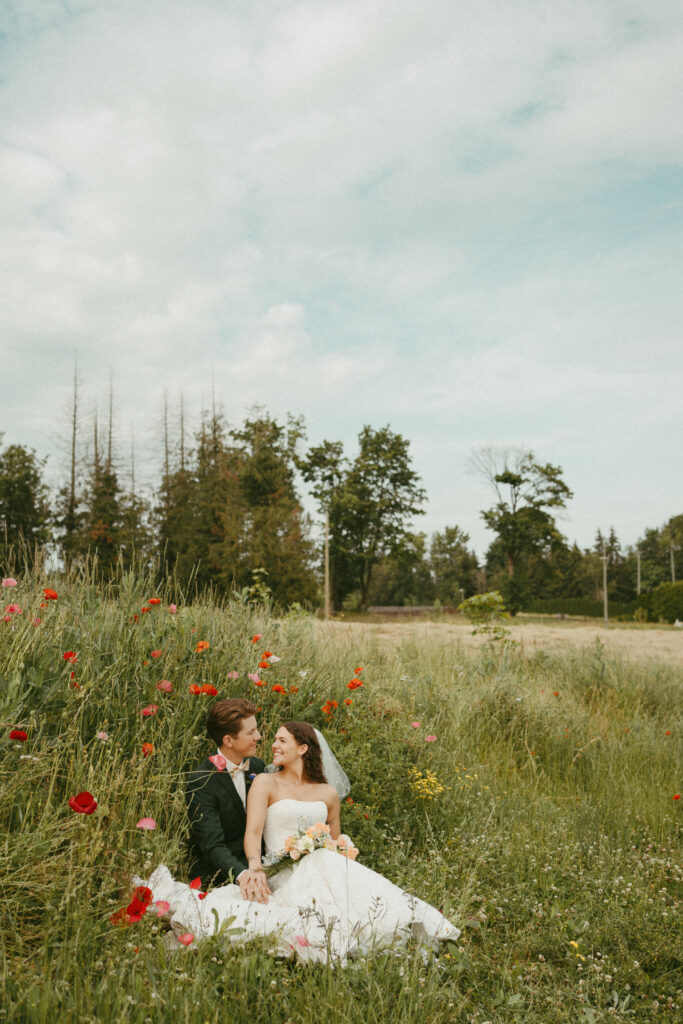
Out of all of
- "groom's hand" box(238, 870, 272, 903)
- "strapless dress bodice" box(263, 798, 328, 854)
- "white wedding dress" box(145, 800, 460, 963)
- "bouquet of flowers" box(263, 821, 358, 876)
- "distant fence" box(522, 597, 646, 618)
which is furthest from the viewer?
"distant fence" box(522, 597, 646, 618)

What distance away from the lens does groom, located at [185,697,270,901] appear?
10.6 ft

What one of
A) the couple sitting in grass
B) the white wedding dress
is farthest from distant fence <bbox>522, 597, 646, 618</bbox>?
the white wedding dress

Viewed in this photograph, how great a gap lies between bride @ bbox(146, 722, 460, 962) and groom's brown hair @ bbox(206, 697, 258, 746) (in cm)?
29

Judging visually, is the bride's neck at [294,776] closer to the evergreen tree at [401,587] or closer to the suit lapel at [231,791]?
the suit lapel at [231,791]

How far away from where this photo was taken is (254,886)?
3.00 m

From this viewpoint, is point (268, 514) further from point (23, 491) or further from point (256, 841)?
point (256, 841)

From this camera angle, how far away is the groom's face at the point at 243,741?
3557 mm

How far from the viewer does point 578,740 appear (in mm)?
6527

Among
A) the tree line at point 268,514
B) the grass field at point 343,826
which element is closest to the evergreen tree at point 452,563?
the tree line at point 268,514

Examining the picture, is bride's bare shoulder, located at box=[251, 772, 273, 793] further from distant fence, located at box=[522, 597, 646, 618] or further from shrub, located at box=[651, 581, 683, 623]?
distant fence, located at box=[522, 597, 646, 618]

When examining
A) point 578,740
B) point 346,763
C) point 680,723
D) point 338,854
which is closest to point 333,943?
point 338,854

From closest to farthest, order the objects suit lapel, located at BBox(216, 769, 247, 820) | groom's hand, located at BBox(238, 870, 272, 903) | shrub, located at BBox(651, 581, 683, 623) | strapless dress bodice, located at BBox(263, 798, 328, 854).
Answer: groom's hand, located at BBox(238, 870, 272, 903) < strapless dress bodice, located at BBox(263, 798, 328, 854) < suit lapel, located at BBox(216, 769, 247, 820) < shrub, located at BBox(651, 581, 683, 623)

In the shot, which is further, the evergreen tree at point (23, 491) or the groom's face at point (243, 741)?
the evergreen tree at point (23, 491)

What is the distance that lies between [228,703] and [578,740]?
4.29 meters
